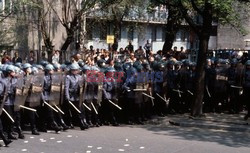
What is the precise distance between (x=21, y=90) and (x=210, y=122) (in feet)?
19.9

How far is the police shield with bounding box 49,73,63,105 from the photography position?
14.2 metres

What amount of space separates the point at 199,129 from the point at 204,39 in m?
2.97

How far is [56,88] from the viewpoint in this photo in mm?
14320

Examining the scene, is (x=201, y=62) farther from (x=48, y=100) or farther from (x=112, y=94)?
(x=48, y=100)

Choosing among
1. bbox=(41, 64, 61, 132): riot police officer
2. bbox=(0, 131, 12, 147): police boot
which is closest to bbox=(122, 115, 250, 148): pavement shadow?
bbox=(41, 64, 61, 132): riot police officer

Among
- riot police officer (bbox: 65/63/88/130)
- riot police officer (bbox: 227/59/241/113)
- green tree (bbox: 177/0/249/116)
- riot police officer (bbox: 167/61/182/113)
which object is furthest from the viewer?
riot police officer (bbox: 227/59/241/113)

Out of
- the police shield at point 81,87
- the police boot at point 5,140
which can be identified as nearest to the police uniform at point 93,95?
the police shield at point 81,87

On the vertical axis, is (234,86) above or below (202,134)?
above

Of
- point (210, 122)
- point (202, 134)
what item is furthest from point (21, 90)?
point (210, 122)

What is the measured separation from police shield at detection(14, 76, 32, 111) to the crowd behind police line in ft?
0.22

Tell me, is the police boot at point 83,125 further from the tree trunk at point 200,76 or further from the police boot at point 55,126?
the tree trunk at point 200,76

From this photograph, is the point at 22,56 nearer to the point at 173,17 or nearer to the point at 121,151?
the point at 173,17

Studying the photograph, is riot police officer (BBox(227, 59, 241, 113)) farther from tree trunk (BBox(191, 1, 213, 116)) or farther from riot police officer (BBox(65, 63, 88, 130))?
riot police officer (BBox(65, 63, 88, 130))

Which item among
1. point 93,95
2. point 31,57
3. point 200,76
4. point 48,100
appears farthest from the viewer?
point 31,57
